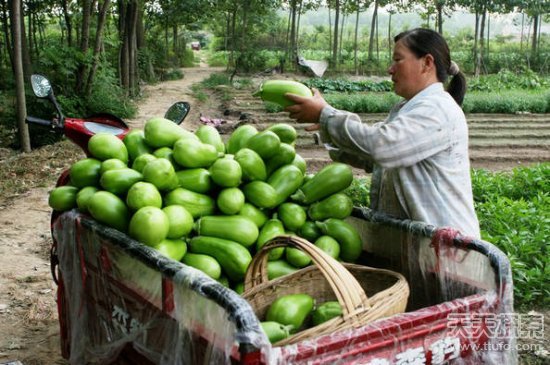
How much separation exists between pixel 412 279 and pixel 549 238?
3.11 m

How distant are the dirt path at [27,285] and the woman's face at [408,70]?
2672mm

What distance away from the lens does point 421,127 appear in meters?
2.48

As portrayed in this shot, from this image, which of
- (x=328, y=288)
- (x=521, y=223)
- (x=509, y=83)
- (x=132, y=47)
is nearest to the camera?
(x=328, y=288)

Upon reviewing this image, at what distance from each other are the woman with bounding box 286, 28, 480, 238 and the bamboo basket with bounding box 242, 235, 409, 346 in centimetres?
47

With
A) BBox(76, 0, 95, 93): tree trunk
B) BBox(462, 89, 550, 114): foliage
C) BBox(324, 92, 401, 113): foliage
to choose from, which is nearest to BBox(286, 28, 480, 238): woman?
BBox(76, 0, 95, 93): tree trunk

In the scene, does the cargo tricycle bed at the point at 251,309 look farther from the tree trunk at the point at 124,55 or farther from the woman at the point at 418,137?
the tree trunk at the point at 124,55

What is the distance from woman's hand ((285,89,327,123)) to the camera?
103 inches

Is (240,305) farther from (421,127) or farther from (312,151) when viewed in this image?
(312,151)

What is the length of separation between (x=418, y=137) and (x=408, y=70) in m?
0.39

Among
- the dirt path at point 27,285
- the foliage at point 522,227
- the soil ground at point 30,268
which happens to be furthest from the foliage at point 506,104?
the dirt path at point 27,285

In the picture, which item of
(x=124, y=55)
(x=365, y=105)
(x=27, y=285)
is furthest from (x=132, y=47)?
(x=27, y=285)

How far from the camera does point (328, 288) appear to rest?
238 cm

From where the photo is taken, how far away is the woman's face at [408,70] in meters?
2.69

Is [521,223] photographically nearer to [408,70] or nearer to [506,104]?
[408,70]
